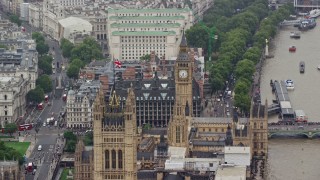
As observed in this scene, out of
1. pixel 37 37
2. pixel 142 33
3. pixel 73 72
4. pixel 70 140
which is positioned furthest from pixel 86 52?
pixel 70 140

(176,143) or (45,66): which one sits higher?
(45,66)

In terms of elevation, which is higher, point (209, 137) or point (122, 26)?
point (122, 26)

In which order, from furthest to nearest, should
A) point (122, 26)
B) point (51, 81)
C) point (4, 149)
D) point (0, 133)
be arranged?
1. point (122, 26)
2. point (51, 81)
3. point (0, 133)
4. point (4, 149)

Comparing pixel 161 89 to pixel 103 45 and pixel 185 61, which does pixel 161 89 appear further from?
pixel 103 45

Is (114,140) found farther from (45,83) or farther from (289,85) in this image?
(289,85)

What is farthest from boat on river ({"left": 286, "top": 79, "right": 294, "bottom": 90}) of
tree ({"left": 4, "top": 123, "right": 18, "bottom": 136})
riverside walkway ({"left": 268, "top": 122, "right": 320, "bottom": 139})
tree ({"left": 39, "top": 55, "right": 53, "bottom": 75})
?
tree ({"left": 4, "top": 123, "right": 18, "bottom": 136})

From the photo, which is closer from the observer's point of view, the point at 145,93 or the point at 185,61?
the point at 185,61

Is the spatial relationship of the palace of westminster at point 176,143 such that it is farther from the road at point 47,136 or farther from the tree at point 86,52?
the tree at point 86,52

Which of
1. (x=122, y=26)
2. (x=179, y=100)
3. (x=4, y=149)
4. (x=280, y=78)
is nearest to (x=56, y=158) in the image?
(x=4, y=149)
